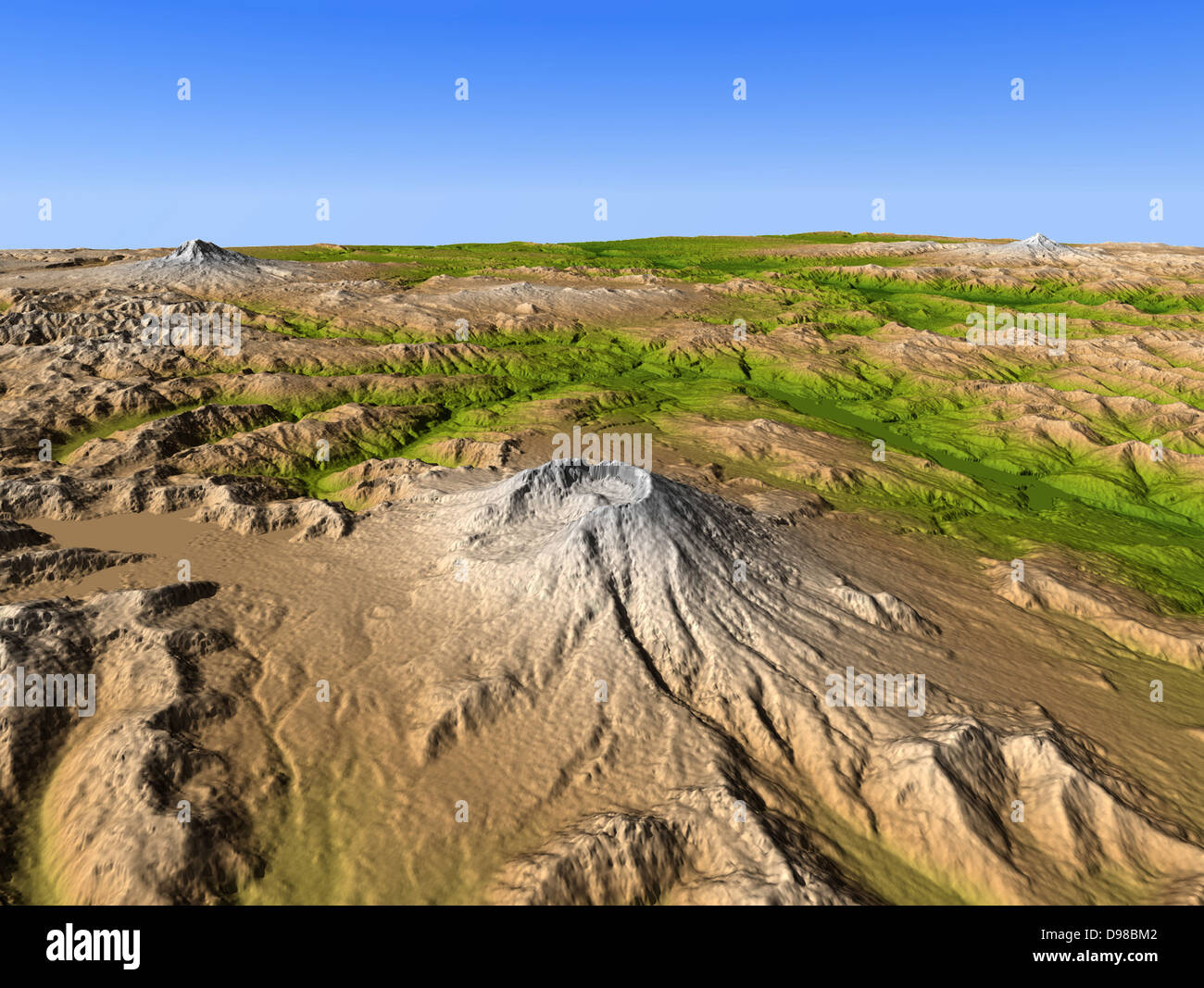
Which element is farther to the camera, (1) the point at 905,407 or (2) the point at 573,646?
(1) the point at 905,407

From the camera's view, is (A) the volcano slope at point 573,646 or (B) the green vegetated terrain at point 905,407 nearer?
(A) the volcano slope at point 573,646

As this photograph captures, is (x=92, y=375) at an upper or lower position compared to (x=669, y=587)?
upper

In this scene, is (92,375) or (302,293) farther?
(302,293)

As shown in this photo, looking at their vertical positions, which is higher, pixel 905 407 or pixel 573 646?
pixel 905 407
